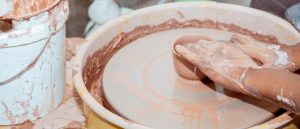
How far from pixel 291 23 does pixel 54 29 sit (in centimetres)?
95

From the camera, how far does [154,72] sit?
1.83 m

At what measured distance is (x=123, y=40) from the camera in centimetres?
207

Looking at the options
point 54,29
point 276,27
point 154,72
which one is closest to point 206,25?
point 276,27

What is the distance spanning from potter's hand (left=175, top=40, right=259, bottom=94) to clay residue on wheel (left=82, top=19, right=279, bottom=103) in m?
0.40

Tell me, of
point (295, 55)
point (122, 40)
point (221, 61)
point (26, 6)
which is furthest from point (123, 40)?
point (295, 55)

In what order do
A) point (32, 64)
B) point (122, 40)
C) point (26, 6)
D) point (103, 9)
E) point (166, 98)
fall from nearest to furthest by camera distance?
point (166, 98) < point (32, 64) < point (26, 6) < point (122, 40) < point (103, 9)

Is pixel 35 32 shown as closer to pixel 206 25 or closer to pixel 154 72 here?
pixel 154 72

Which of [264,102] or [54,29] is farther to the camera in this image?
[54,29]

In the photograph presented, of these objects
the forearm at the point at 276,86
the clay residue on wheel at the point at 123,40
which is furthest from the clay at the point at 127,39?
the forearm at the point at 276,86

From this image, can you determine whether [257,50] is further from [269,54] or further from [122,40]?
[122,40]

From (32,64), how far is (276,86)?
2.86ft

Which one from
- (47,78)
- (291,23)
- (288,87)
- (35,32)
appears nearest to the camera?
(288,87)

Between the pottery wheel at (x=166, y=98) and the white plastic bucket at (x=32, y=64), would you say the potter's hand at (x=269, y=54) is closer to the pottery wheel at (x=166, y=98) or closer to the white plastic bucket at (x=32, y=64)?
the pottery wheel at (x=166, y=98)

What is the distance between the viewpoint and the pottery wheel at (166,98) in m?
1.62
